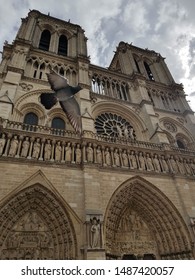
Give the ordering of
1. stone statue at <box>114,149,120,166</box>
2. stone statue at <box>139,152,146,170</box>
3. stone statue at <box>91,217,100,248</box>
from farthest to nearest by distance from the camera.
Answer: stone statue at <box>139,152,146,170</box>, stone statue at <box>114,149,120,166</box>, stone statue at <box>91,217,100,248</box>

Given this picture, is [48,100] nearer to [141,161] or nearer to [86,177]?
[86,177]

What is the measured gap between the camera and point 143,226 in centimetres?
849

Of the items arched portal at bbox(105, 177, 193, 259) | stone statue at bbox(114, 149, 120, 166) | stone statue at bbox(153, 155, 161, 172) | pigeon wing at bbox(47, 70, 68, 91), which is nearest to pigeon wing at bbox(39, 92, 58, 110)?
pigeon wing at bbox(47, 70, 68, 91)

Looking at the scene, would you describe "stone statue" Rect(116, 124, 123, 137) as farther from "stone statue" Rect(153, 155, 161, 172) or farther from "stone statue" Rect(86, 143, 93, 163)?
"stone statue" Rect(86, 143, 93, 163)

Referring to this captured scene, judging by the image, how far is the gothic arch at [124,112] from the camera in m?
12.5

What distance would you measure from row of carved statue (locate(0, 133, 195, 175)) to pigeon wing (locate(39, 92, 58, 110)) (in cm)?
234

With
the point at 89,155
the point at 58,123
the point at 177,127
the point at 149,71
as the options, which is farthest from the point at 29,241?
the point at 149,71

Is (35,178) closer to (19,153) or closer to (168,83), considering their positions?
(19,153)

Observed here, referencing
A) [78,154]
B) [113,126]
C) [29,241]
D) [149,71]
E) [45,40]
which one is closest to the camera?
[29,241]

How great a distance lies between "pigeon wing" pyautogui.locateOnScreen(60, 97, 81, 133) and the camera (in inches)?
371

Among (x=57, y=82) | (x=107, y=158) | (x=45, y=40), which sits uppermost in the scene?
(x=45, y=40)

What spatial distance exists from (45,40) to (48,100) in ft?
29.5
